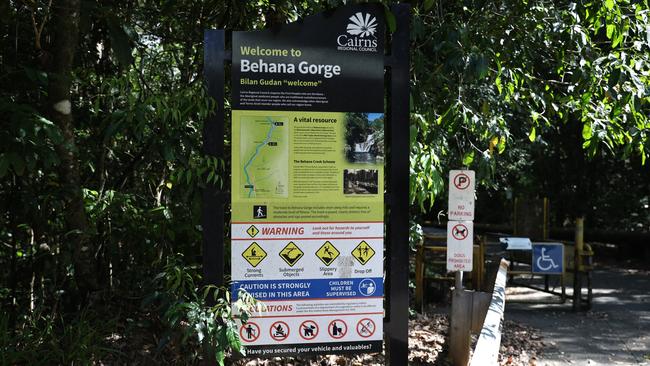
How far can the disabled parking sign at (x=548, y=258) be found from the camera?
1122cm

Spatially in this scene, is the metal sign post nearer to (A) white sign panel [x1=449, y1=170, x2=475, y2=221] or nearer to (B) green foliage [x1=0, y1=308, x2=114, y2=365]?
(A) white sign panel [x1=449, y1=170, x2=475, y2=221]

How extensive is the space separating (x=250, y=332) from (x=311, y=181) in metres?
1.13

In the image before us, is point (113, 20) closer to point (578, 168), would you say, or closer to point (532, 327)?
point (532, 327)

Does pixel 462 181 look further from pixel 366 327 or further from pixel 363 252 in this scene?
pixel 366 327

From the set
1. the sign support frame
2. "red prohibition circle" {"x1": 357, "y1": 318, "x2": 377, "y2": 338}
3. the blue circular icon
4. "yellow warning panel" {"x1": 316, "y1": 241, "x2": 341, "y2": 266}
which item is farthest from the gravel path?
"yellow warning panel" {"x1": 316, "y1": 241, "x2": 341, "y2": 266}

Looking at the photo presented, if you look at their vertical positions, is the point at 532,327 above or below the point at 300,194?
below

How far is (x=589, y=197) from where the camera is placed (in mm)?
22688

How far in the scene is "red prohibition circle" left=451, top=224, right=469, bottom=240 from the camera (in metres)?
6.75

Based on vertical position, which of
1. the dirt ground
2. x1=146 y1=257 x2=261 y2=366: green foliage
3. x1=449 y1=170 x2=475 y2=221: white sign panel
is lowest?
the dirt ground

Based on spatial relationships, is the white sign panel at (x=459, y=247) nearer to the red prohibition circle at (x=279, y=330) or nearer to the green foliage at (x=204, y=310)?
the red prohibition circle at (x=279, y=330)

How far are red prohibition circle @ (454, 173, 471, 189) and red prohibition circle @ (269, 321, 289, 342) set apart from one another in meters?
2.84

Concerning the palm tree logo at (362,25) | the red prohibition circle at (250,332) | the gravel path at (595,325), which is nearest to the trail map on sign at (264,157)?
the palm tree logo at (362,25)

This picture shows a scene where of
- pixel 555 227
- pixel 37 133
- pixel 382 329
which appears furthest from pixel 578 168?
pixel 37 133

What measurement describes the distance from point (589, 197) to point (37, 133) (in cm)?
2163
